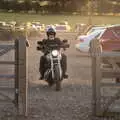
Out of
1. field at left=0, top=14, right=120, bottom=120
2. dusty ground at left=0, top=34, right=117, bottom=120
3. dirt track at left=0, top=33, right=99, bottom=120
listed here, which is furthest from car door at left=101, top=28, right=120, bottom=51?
dusty ground at left=0, top=34, right=117, bottom=120

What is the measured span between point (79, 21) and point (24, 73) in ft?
214

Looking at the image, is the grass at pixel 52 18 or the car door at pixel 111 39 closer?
the car door at pixel 111 39

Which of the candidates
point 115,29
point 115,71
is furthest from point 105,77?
point 115,29

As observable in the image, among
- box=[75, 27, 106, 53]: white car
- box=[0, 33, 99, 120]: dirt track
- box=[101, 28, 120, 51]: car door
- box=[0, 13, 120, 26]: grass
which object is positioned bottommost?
box=[0, 13, 120, 26]: grass

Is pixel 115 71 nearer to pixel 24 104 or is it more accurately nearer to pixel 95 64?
pixel 95 64

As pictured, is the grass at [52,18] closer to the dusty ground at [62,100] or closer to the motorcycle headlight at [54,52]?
the dusty ground at [62,100]

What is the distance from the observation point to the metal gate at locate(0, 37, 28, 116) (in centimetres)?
948

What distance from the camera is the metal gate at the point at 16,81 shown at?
373 inches

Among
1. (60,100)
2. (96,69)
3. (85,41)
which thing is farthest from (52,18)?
(96,69)

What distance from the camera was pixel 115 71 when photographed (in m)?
9.52

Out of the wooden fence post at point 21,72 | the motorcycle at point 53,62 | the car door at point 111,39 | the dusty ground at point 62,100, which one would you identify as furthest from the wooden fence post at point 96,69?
the car door at point 111,39

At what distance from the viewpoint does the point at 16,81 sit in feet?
31.5

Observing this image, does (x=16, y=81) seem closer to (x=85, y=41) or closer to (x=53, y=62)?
(x=53, y=62)

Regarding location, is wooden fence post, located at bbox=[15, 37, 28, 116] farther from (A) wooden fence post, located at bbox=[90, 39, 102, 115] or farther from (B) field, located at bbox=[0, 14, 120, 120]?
(A) wooden fence post, located at bbox=[90, 39, 102, 115]
